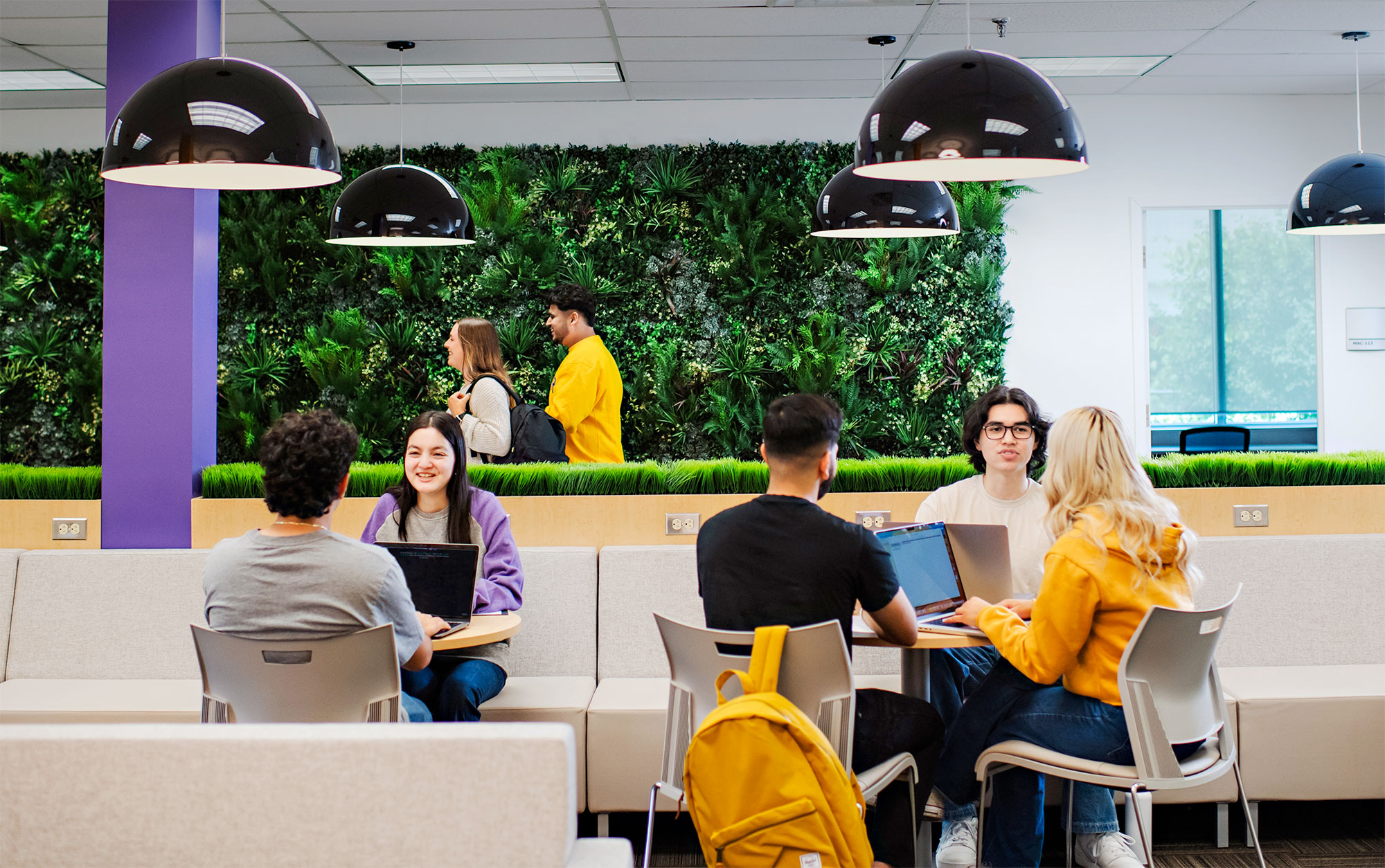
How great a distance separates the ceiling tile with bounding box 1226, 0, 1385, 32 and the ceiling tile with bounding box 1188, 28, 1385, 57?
8 cm

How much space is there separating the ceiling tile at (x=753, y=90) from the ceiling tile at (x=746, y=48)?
0.55 m

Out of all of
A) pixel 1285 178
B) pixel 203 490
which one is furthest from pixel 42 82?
pixel 1285 178

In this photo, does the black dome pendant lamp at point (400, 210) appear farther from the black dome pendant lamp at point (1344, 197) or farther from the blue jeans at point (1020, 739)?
the black dome pendant lamp at point (1344, 197)

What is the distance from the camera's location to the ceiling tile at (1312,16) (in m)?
5.52

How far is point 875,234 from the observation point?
4.50 m

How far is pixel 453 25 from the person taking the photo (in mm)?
5742

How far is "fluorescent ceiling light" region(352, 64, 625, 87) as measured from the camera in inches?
258

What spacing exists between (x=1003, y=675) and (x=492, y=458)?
265 centimetres

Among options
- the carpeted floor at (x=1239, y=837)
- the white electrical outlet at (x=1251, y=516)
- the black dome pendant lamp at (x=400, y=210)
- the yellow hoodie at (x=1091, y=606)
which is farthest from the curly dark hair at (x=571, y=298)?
the yellow hoodie at (x=1091, y=606)

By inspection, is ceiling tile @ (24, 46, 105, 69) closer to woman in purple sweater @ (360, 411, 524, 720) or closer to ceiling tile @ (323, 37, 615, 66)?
ceiling tile @ (323, 37, 615, 66)

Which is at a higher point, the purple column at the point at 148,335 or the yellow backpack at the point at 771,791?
the purple column at the point at 148,335

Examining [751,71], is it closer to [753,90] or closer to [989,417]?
[753,90]

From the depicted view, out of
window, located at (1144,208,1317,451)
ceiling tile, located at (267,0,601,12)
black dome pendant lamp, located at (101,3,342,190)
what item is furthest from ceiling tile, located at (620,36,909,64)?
window, located at (1144,208,1317,451)

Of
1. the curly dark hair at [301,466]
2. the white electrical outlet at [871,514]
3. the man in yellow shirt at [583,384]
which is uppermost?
the man in yellow shirt at [583,384]
